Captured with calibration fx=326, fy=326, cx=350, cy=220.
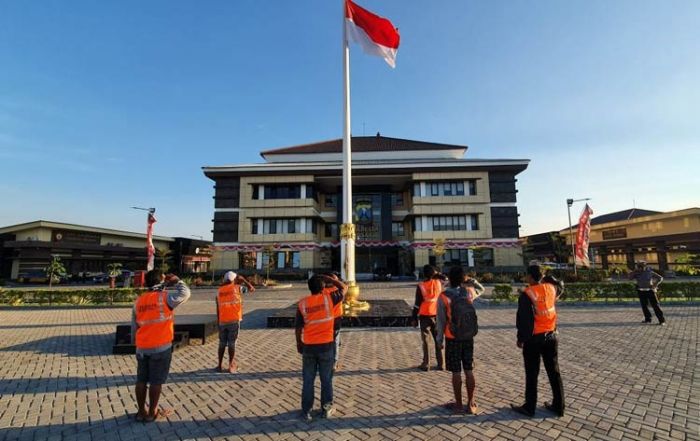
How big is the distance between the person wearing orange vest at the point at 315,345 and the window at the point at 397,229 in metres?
37.2

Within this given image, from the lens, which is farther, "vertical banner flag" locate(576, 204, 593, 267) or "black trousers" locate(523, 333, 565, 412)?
"vertical banner flag" locate(576, 204, 593, 267)

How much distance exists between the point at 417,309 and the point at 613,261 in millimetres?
52675

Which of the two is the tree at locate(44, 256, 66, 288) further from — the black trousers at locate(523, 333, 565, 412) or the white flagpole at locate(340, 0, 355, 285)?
the black trousers at locate(523, 333, 565, 412)

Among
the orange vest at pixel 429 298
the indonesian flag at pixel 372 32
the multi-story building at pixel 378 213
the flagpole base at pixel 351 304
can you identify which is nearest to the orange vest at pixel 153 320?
the orange vest at pixel 429 298

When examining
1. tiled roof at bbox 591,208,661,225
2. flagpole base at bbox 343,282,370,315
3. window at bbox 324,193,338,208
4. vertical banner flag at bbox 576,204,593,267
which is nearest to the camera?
flagpole base at bbox 343,282,370,315

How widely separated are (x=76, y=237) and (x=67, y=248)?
2180 millimetres

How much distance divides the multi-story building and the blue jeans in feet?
102

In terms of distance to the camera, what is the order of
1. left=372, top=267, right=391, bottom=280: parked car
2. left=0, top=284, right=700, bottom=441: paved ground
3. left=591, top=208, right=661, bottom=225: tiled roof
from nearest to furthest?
left=0, top=284, right=700, bottom=441: paved ground
left=372, top=267, right=391, bottom=280: parked car
left=591, top=208, right=661, bottom=225: tiled roof

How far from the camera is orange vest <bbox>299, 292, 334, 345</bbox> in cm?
423

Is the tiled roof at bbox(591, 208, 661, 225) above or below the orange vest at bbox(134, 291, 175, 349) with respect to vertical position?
above

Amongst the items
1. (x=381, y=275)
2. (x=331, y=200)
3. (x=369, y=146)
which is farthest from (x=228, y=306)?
(x=369, y=146)

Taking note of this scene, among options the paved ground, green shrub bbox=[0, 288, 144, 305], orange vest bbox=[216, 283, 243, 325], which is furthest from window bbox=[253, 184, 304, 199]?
orange vest bbox=[216, 283, 243, 325]

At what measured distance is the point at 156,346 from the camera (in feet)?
13.4

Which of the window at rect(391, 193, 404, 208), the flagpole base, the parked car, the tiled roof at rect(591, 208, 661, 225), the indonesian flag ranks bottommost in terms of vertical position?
the parked car
